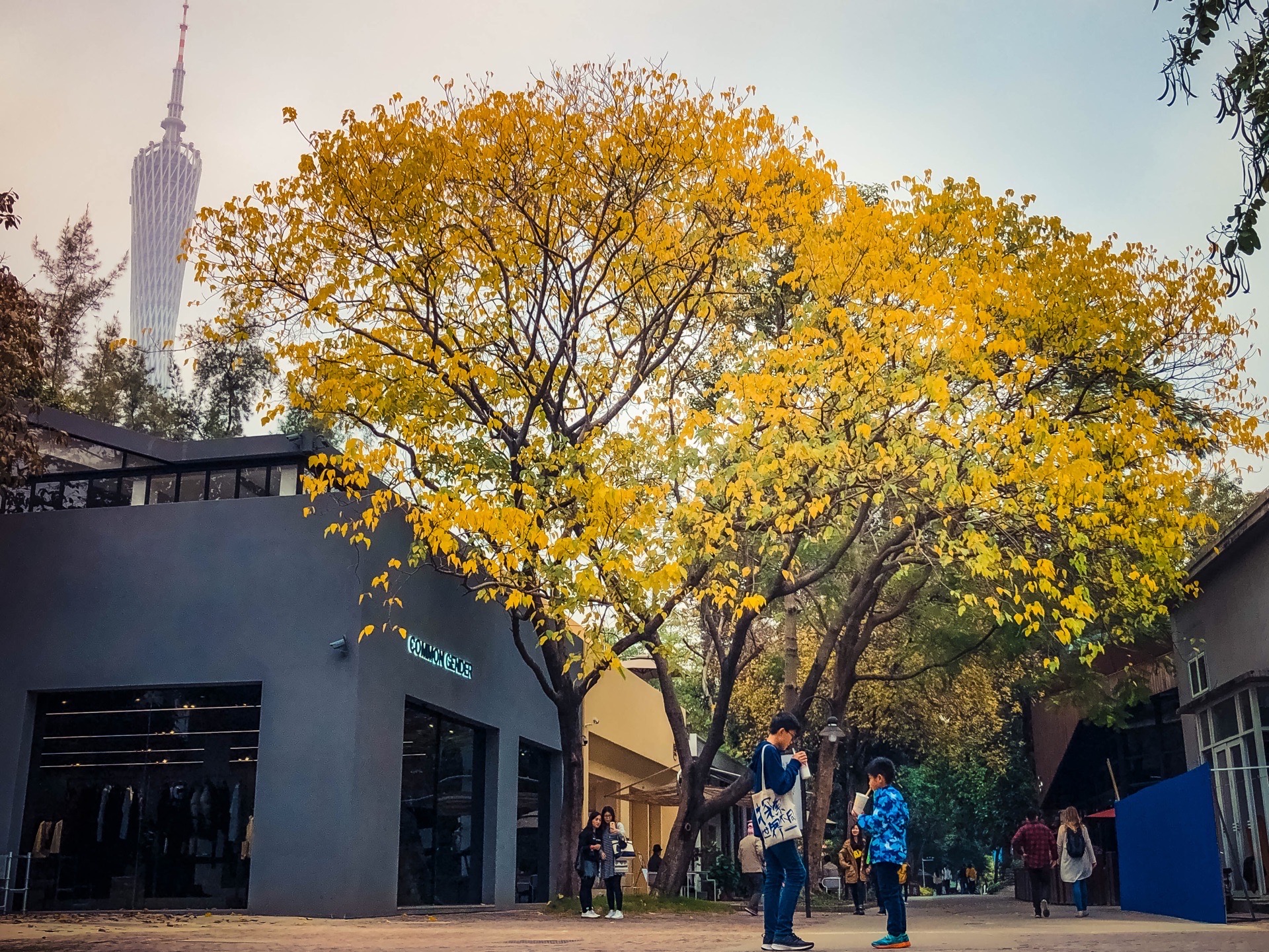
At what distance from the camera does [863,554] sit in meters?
22.1

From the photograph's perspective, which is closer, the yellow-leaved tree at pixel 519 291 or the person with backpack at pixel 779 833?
the person with backpack at pixel 779 833

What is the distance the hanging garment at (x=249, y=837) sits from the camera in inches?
599

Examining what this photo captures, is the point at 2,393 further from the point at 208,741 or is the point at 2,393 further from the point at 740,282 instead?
the point at 740,282

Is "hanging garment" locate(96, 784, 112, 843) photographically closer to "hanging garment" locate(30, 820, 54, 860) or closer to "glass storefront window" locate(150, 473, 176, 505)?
"hanging garment" locate(30, 820, 54, 860)

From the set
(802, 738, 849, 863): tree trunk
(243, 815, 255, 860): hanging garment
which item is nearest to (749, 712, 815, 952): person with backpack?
(243, 815, 255, 860): hanging garment

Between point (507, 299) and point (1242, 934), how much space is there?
35.9ft

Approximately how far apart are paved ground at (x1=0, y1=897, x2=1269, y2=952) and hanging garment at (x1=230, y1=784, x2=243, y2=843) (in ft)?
3.38

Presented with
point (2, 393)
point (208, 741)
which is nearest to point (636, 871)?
point (208, 741)

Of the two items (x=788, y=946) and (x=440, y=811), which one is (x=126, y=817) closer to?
(x=440, y=811)

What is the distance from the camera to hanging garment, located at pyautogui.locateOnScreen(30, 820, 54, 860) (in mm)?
15828

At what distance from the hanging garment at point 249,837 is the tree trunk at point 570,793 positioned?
4.53 metres

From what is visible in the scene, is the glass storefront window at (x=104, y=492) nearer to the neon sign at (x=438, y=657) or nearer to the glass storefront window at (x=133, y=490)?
the glass storefront window at (x=133, y=490)

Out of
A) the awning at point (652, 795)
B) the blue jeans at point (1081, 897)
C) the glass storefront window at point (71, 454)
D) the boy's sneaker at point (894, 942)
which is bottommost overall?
the blue jeans at point (1081, 897)

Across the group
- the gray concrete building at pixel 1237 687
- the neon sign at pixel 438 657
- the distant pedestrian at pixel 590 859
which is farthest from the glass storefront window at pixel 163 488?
the gray concrete building at pixel 1237 687
